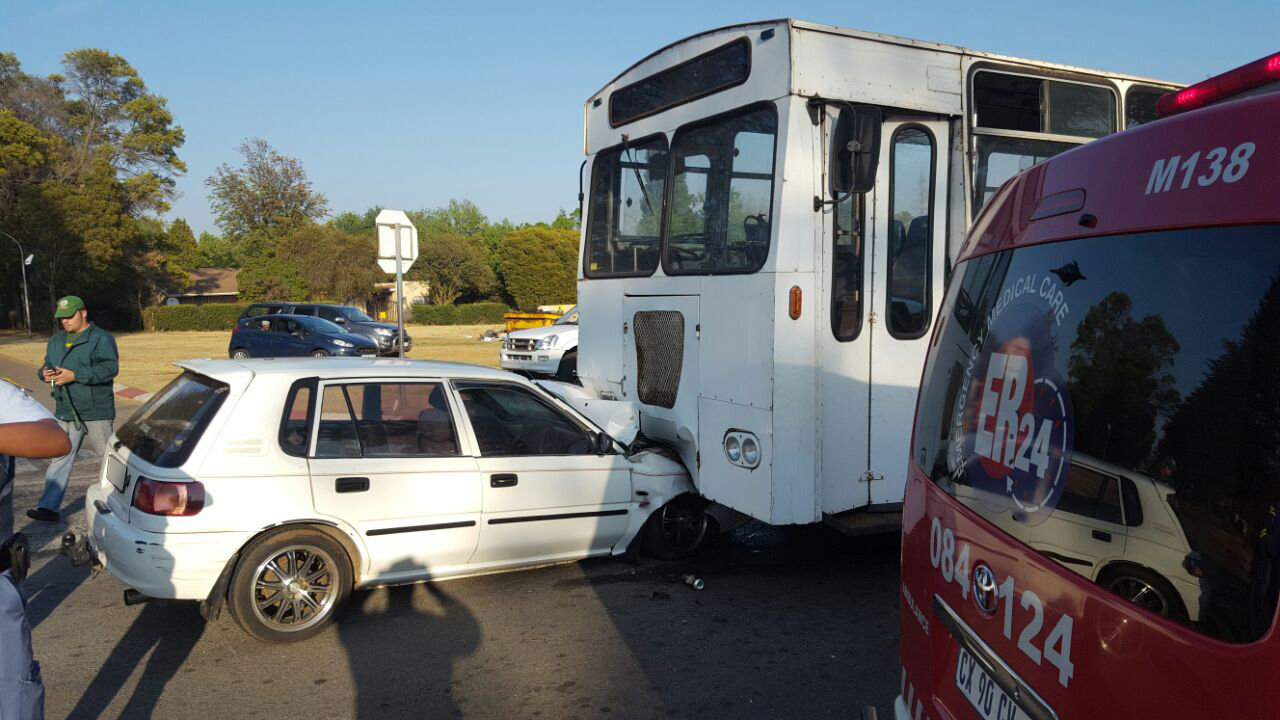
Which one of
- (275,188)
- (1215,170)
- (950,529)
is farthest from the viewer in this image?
(275,188)

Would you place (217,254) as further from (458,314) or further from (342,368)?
(342,368)

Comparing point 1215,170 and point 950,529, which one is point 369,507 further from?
point 1215,170

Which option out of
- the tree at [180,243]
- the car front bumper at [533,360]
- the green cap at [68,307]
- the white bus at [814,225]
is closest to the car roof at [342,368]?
the white bus at [814,225]

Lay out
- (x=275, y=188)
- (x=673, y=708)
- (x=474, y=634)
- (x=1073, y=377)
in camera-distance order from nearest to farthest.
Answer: (x=1073, y=377) < (x=673, y=708) < (x=474, y=634) < (x=275, y=188)

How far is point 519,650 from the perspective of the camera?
4.92 m

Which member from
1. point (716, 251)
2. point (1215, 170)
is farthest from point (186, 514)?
point (1215, 170)

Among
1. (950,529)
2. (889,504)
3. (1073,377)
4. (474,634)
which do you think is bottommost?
(474,634)

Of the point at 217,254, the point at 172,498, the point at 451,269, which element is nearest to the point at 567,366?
the point at 172,498

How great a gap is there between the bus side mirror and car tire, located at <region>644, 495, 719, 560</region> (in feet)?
7.96

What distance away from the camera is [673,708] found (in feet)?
14.0

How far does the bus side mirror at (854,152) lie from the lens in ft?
16.7

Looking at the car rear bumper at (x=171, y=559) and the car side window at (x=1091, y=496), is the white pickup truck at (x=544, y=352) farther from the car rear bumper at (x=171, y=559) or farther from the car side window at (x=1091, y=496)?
the car side window at (x=1091, y=496)

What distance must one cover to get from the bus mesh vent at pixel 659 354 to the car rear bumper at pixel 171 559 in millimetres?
2783

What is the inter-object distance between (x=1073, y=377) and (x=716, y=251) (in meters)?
3.96
